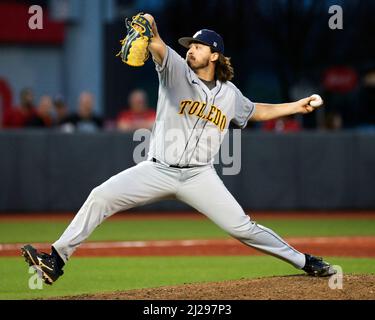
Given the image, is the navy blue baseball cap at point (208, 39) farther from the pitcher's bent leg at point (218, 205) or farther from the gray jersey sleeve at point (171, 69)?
the pitcher's bent leg at point (218, 205)

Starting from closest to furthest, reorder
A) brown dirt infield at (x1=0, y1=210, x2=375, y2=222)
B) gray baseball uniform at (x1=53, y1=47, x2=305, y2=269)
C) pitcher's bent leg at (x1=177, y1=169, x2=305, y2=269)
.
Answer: gray baseball uniform at (x1=53, y1=47, x2=305, y2=269) → pitcher's bent leg at (x1=177, y1=169, x2=305, y2=269) → brown dirt infield at (x1=0, y1=210, x2=375, y2=222)

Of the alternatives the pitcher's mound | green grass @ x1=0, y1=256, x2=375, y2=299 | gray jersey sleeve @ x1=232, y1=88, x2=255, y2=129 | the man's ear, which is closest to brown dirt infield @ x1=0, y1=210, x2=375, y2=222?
green grass @ x1=0, y1=256, x2=375, y2=299

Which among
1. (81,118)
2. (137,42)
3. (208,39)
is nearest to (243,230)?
(208,39)

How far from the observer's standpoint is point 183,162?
7277mm

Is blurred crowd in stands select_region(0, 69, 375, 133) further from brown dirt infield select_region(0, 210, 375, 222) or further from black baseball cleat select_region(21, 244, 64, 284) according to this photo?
black baseball cleat select_region(21, 244, 64, 284)

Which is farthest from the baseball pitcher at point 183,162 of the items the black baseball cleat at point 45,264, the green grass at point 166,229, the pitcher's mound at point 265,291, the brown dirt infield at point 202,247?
the green grass at point 166,229

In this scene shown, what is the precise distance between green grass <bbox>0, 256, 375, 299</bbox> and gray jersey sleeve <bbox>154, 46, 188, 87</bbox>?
6.44ft

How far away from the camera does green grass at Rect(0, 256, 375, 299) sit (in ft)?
26.7

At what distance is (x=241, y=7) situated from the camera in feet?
73.2

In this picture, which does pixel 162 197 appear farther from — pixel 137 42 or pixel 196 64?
pixel 137 42

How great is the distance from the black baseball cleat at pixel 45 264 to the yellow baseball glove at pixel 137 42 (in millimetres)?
1575

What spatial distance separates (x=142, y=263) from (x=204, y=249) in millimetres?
1582
